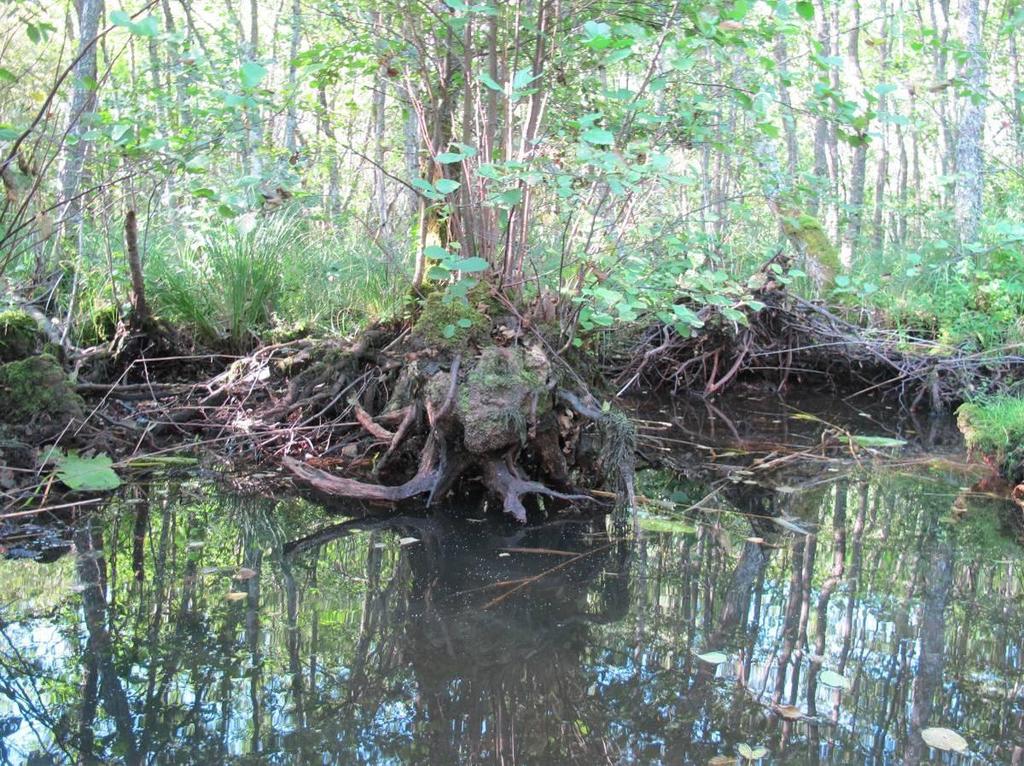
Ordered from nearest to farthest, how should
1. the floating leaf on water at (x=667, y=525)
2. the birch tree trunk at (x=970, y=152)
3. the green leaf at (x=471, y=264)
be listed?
the green leaf at (x=471, y=264)
the floating leaf on water at (x=667, y=525)
the birch tree trunk at (x=970, y=152)

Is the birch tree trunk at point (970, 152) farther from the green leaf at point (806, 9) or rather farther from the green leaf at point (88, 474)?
the green leaf at point (88, 474)

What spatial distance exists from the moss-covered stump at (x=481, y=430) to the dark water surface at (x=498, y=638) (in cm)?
24

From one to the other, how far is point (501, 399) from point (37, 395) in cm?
232

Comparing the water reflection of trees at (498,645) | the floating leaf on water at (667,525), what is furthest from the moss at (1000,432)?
the floating leaf on water at (667,525)

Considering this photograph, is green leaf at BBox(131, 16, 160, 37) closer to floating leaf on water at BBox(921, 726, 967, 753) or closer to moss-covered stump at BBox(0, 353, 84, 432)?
moss-covered stump at BBox(0, 353, 84, 432)

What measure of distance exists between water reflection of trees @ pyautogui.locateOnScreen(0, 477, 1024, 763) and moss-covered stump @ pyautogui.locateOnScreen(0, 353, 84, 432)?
838 mm

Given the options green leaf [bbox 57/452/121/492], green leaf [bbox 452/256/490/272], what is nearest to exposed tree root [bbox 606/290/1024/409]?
green leaf [bbox 452/256/490/272]

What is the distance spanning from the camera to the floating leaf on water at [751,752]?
2042 mm

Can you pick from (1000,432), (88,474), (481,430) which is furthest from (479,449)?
(1000,432)

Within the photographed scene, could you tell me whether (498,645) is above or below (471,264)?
below

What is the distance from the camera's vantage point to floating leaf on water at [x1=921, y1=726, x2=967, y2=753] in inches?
83.3

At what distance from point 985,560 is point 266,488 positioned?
3.29m

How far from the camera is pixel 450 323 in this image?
14.3 ft

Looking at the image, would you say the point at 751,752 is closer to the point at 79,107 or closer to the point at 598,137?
the point at 598,137
